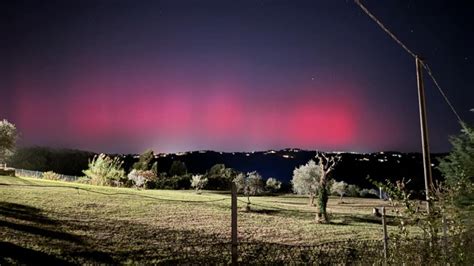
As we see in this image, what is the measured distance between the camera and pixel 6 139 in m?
40.4

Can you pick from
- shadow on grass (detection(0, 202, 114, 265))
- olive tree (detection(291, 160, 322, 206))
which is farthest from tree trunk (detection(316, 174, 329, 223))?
shadow on grass (detection(0, 202, 114, 265))

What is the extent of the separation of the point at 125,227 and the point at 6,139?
30.3 meters

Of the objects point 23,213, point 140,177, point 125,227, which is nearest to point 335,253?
point 125,227

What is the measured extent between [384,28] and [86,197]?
67.2 ft

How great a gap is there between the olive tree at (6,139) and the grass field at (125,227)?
19681mm

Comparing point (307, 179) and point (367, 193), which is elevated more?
point (307, 179)

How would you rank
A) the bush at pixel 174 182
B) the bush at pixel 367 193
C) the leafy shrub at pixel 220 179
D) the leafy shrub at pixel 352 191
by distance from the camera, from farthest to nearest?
the bush at pixel 367 193
the leafy shrub at pixel 352 191
the leafy shrub at pixel 220 179
the bush at pixel 174 182

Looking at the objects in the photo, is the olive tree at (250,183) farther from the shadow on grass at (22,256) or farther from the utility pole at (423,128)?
the utility pole at (423,128)

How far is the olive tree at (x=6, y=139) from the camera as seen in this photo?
40.3 metres

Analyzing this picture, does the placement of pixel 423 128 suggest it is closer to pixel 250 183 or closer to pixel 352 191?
pixel 250 183

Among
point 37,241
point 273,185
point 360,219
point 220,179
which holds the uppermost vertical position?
point 220,179

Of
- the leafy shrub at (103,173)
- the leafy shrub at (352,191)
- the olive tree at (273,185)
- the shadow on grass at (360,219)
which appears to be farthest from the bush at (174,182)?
the shadow on grass at (360,219)

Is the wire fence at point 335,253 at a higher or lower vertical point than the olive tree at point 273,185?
lower

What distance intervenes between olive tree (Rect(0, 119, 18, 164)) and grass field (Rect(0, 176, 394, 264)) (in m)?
19.7
